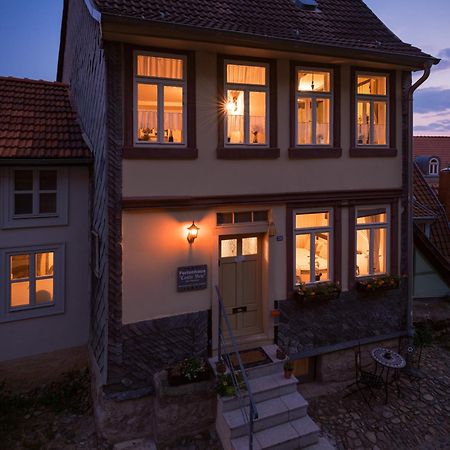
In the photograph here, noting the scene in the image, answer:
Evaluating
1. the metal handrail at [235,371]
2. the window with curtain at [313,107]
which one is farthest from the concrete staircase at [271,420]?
the window with curtain at [313,107]

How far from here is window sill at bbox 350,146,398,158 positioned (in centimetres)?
887

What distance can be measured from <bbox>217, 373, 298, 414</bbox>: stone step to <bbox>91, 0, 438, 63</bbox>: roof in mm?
6326

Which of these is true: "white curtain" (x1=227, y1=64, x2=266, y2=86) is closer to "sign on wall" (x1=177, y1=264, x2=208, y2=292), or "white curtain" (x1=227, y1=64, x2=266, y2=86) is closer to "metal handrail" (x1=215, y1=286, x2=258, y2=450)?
"sign on wall" (x1=177, y1=264, x2=208, y2=292)

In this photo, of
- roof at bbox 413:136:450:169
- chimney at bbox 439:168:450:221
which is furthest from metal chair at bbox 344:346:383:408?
roof at bbox 413:136:450:169

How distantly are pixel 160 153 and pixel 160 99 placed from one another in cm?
106

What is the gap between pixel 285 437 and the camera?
6.63 m

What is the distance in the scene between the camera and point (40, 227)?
8711mm

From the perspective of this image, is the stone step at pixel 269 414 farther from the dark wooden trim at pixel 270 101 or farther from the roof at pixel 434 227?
the roof at pixel 434 227

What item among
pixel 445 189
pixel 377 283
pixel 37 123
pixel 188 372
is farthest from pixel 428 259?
pixel 37 123

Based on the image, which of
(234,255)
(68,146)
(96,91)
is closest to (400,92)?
(234,255)

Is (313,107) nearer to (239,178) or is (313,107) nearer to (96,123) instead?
(239,178)

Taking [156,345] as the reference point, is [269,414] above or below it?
below

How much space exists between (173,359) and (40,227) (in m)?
4.11

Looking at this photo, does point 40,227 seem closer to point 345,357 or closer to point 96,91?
point 96,91
